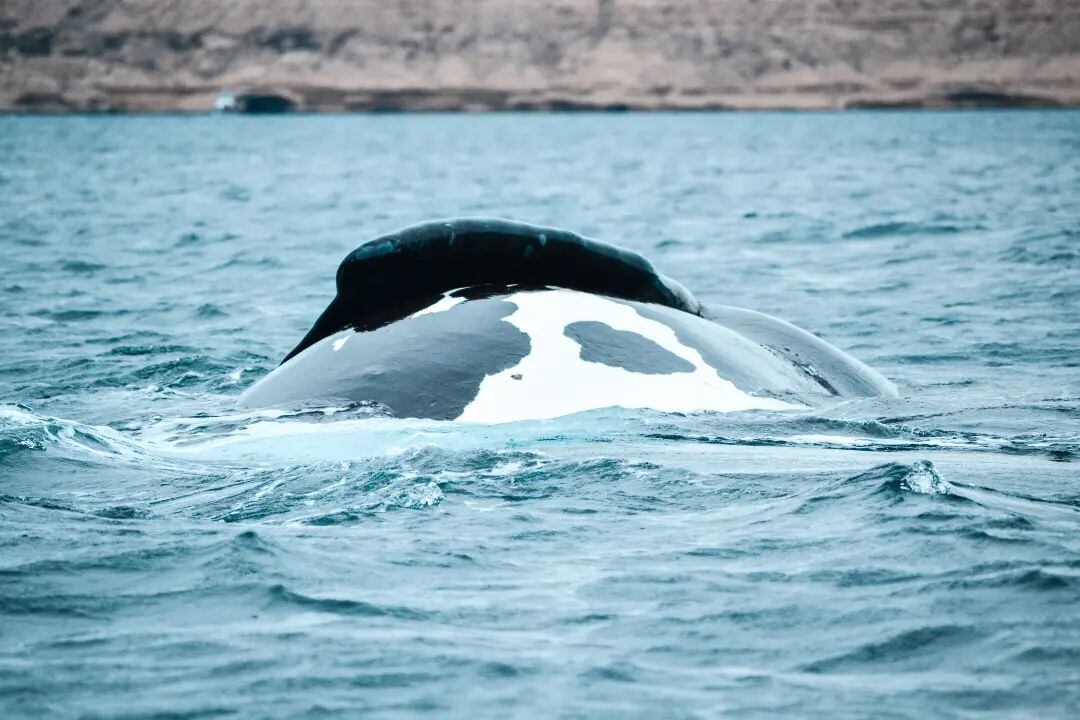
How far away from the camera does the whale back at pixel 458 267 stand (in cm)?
884

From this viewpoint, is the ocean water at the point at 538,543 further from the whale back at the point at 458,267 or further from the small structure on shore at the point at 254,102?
the small structure on shore at the point at 254,102

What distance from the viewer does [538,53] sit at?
14562 cm

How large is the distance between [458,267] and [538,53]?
457ft

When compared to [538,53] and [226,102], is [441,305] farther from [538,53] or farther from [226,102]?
[538,53]

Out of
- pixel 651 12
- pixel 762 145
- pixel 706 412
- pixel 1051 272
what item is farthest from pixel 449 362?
pixel 651 12

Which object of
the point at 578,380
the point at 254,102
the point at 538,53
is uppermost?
the point at 578,380

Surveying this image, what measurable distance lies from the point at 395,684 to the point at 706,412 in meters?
3.89

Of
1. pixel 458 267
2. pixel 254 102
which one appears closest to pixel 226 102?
pixel 254 102

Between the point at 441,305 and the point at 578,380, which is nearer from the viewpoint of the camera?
the point at 578,380

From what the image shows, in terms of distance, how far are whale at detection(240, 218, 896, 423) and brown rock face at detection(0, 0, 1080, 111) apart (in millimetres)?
132394

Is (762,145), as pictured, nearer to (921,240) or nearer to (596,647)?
(921,240)

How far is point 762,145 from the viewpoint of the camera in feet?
252

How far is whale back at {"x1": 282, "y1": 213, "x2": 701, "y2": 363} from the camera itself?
29.0 feet

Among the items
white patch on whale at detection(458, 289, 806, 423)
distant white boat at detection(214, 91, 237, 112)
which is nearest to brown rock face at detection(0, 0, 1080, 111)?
distant white boat at detection(214, 91, 237, 112)
